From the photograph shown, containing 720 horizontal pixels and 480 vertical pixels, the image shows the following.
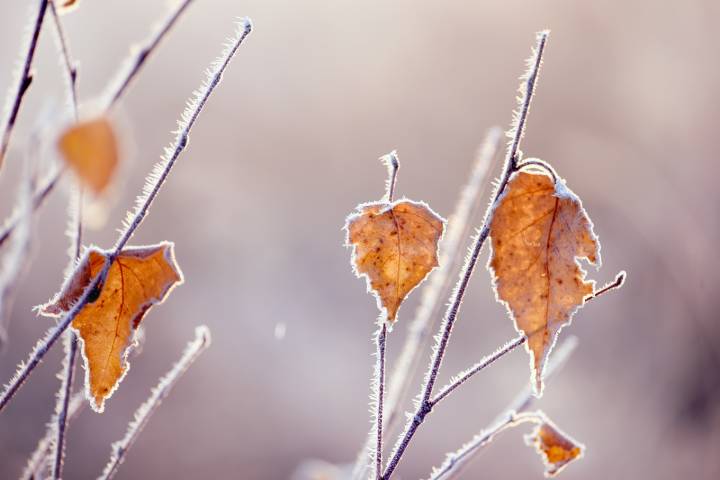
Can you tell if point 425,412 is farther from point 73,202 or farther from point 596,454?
point 596,454

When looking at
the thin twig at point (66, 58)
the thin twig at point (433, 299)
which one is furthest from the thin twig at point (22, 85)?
the thin twig at point (433, 299)

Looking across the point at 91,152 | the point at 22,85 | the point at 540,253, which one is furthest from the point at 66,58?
the point at 540,253

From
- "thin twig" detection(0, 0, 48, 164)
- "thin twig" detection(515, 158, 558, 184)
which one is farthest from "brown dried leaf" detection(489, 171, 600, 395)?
"thin twig" detection(0, 0, 48, 164)

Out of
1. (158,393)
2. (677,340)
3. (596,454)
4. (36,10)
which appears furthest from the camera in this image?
(677,340)

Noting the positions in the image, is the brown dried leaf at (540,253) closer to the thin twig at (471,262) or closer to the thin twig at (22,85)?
the thin twig at (471,262)

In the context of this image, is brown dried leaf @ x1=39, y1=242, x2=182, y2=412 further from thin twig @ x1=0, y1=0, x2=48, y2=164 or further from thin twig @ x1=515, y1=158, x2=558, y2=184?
thin twig @ x1=515, y1=158, x2=558, y2=184

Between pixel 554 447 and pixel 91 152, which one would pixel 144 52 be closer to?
pixel 91 152

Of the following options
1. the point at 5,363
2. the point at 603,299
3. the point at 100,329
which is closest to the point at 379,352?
the point at 100,329
